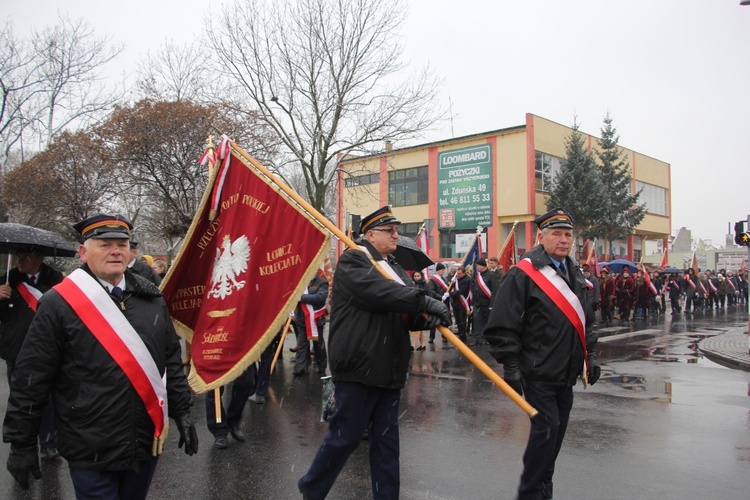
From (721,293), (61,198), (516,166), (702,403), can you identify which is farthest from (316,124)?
(721,293)

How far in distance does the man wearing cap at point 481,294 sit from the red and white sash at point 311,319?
5.57m

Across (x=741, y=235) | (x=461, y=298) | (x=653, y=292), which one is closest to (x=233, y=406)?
(x=461, y=298)

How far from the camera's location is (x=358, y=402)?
380 cm

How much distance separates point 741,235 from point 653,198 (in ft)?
110

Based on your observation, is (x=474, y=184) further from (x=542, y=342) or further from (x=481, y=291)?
(x=542, y=342)

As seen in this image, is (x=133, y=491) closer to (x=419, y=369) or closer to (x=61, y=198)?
(x=419, y=369)

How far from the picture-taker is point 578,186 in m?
31.9

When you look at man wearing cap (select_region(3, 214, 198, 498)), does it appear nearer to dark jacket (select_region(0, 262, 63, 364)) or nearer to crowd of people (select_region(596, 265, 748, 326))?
dark jacket (select_region(0, 262, 63, 364))

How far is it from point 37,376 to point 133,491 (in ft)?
2.56

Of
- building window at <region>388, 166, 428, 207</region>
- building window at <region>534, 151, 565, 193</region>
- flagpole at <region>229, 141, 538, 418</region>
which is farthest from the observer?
building window at <region>388, 166, 428, 207</region>

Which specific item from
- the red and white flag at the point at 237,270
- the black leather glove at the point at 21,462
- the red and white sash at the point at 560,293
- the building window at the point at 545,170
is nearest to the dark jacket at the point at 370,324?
the red and white flag at the point at 237,270

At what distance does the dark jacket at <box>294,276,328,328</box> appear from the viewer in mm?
9211

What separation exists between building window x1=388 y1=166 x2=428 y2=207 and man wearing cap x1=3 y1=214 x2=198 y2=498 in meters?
33.8

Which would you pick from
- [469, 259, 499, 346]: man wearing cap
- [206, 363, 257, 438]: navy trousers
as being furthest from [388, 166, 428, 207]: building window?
[206, 363, 257, 438]: navy trousers
